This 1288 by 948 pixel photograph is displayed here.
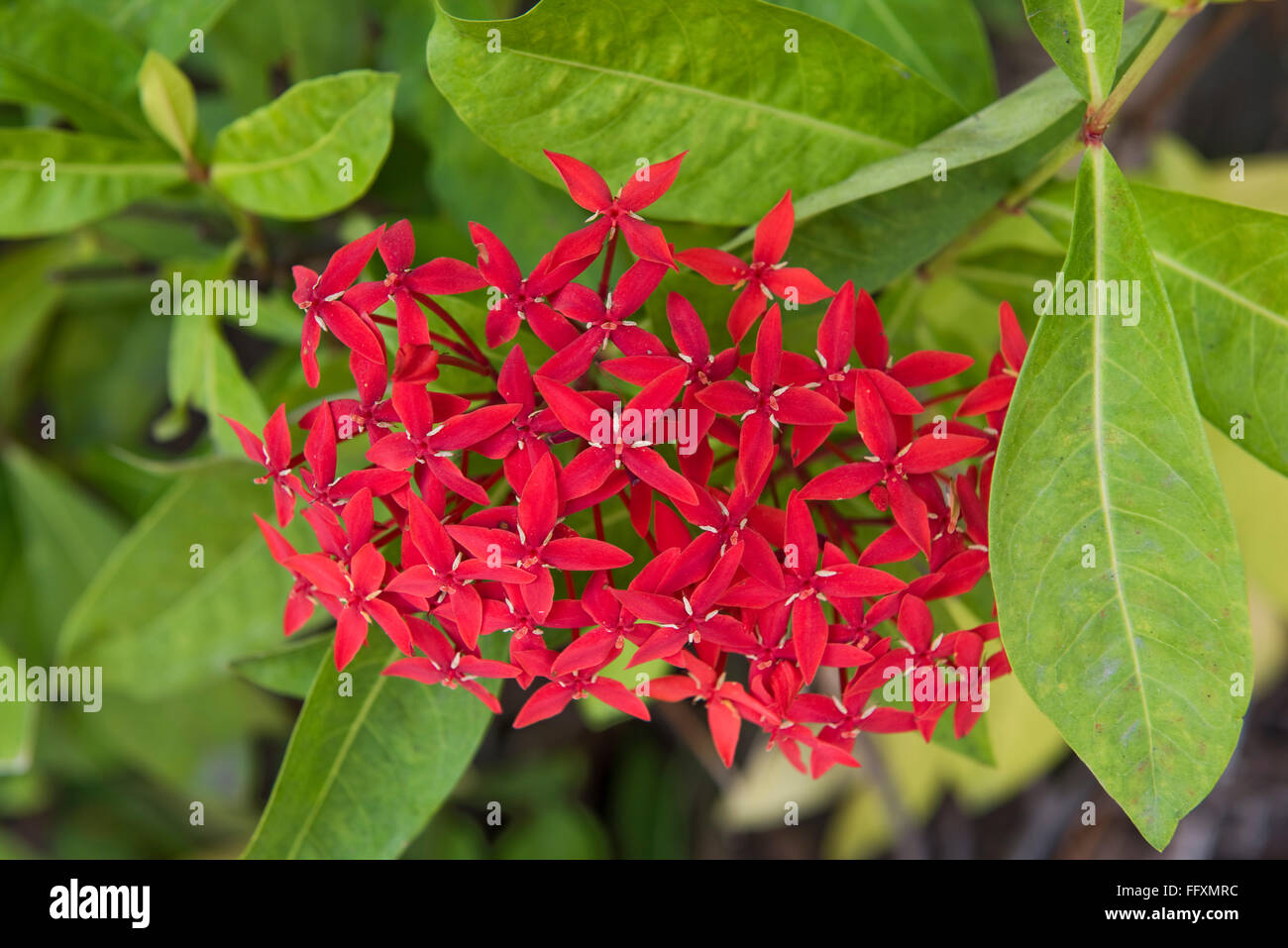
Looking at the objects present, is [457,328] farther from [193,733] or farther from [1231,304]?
[193,733]

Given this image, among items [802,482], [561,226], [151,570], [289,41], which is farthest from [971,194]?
[151,570]

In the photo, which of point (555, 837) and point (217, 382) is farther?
point (555, 837)

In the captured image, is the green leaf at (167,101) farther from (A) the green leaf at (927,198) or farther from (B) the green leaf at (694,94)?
(A) the green leaf at (927,198)

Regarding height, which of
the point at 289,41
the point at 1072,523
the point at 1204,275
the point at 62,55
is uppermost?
the point at 289,41

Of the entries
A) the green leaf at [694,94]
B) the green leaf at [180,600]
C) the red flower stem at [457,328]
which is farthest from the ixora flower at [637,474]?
the green leaf at [180,600]

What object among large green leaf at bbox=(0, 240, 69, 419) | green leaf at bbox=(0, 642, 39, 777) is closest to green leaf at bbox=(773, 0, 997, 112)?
large green leaf at bbox=(0, 240, 69, 419)

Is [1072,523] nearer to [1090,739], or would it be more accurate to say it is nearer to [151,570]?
[1090,739]

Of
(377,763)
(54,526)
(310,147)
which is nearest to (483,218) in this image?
(310,147)
